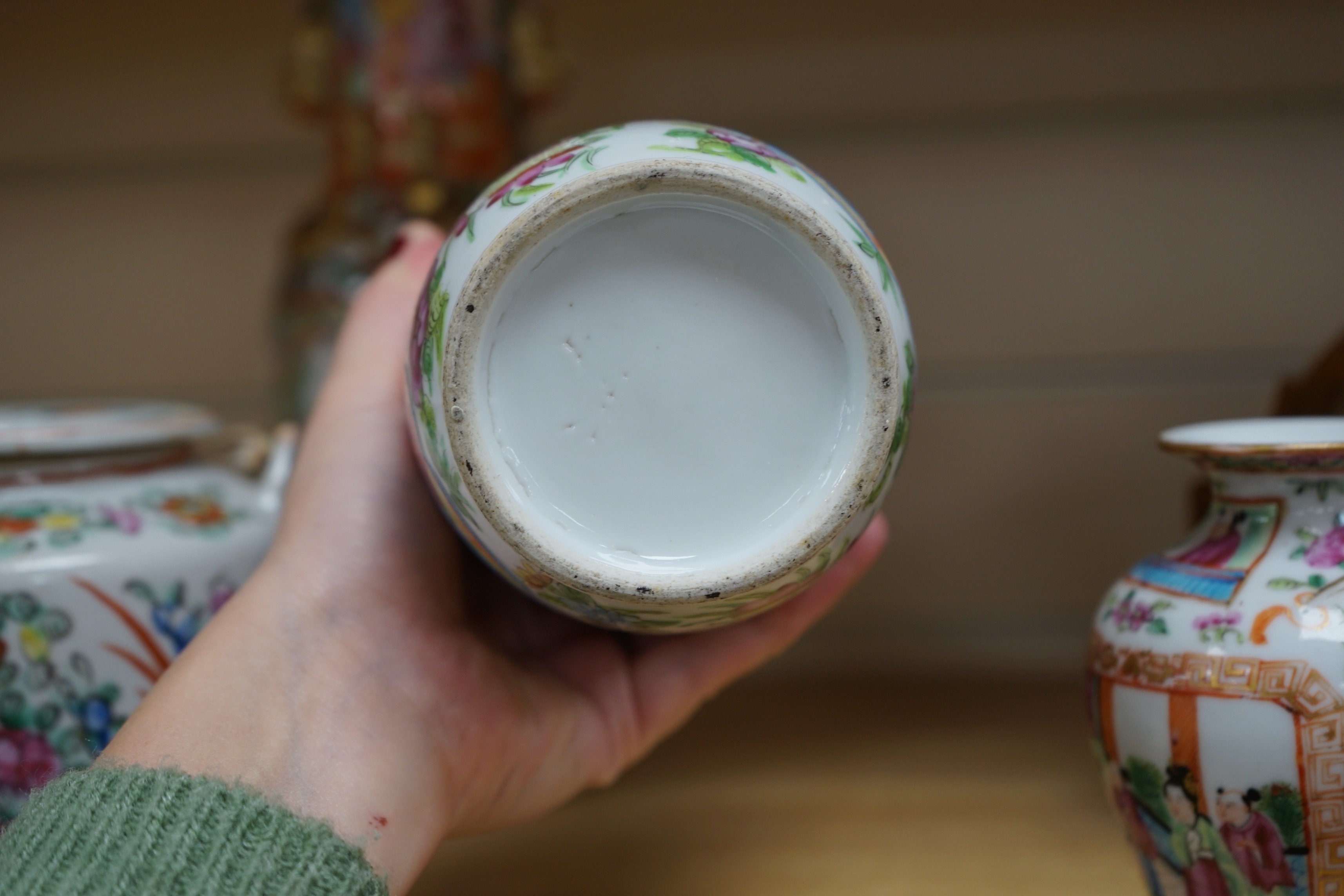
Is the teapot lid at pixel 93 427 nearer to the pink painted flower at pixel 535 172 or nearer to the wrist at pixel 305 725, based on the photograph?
the wrist at pixel 305 725

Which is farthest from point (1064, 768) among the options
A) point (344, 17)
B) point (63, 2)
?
point (63, 2)

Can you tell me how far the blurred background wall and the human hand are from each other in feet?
0.95

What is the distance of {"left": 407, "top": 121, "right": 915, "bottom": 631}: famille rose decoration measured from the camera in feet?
1.27

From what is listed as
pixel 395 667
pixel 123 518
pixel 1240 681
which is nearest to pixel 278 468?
pixel 123 518

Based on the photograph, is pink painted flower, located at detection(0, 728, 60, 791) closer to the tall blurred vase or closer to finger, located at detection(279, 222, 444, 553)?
finger, located at detection(279, 222, 444, 553)

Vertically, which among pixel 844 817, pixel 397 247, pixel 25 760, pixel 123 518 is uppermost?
pixel 397 247

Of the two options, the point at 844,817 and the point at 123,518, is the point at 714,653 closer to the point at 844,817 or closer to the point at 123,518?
the point at 844,817

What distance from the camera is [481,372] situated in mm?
→ 393

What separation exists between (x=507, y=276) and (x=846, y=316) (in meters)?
0.13

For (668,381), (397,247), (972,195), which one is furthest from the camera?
(972,195)

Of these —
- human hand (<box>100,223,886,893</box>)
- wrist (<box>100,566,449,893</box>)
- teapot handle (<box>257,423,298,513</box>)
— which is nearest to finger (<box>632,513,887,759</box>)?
human hand (<box>100,223,886,893</box>)

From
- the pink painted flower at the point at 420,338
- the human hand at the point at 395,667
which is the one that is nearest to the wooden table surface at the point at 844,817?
the human hand at the point at 395,667

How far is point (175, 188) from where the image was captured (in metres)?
0.97

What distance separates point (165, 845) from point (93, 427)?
0.93 ft
